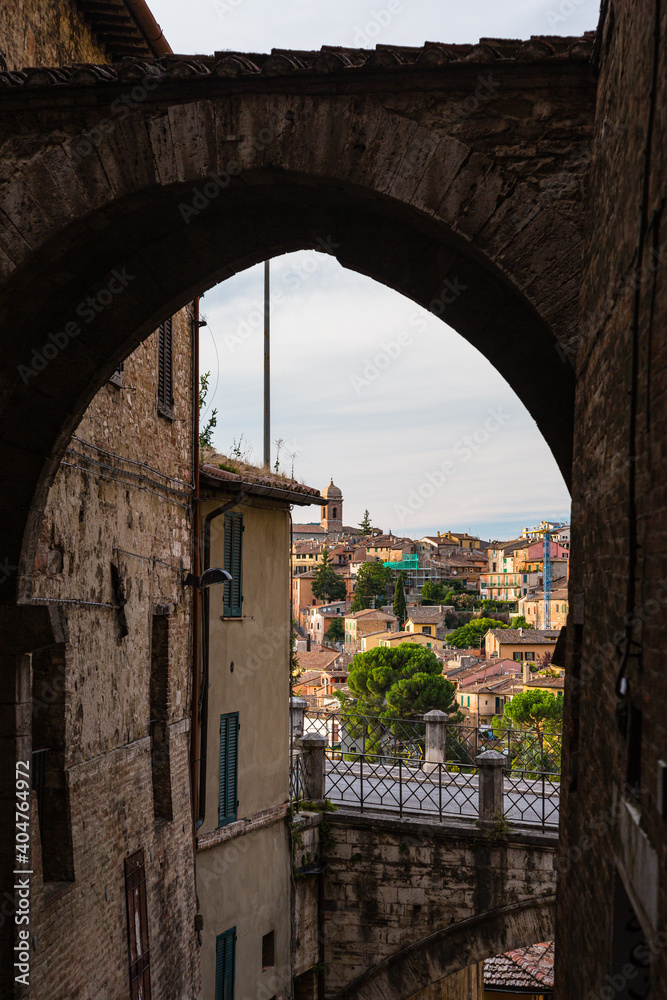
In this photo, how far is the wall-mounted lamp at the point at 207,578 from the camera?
30.0 feet

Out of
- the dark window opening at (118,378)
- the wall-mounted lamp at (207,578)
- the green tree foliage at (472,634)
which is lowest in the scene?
the green tree foliage at (472,634)

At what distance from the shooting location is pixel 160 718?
8.94 meters

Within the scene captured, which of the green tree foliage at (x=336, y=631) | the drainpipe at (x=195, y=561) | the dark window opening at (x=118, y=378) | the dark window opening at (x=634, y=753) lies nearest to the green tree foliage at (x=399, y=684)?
the drainpipe at (x=195, y=561)

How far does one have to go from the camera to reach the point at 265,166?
15.8 feet

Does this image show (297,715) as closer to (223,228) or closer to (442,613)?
(223,228)

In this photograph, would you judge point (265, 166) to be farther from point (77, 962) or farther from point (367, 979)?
point (367, 979)

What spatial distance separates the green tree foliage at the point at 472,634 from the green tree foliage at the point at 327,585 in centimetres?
2916

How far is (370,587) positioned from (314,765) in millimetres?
74126

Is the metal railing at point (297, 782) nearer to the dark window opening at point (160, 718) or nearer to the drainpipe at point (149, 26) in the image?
the dark window opening at point (160, 718)

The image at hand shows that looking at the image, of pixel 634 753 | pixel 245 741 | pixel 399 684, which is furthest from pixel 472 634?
pixel 634 753

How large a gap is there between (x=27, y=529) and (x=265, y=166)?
2823 mm

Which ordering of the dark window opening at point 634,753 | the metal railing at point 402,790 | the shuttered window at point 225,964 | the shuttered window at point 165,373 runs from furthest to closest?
the metal railing at point 402,790 < the shuttered window at point 225,964 < the shuttered window at point 165,373 < the dark window opening at point 634,753

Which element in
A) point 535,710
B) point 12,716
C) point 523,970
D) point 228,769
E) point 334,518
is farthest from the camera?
point 334,518

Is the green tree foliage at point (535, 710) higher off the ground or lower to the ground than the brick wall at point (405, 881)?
lower
